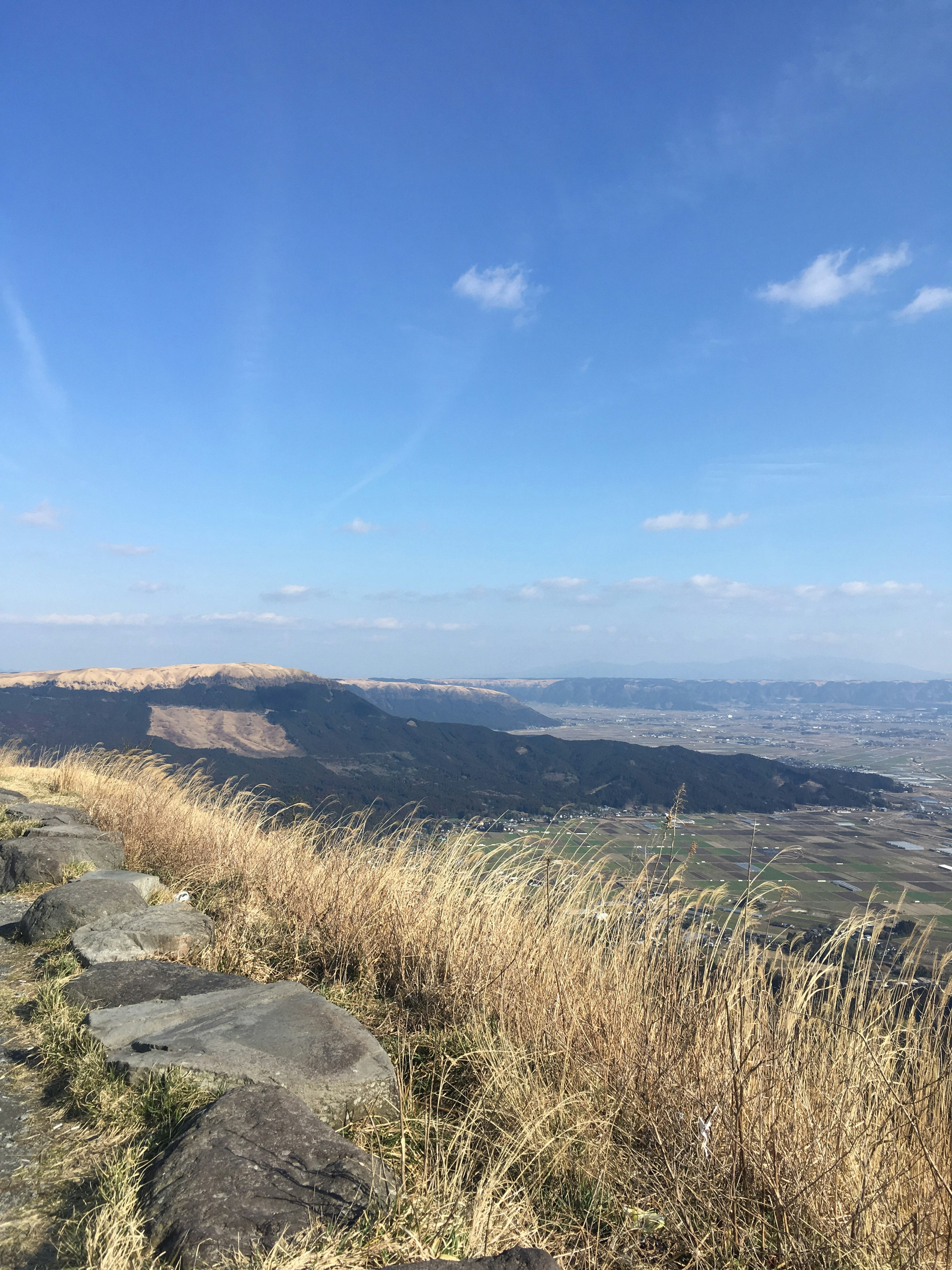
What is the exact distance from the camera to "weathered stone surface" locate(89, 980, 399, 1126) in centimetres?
272

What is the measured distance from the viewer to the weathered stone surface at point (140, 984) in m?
3.51

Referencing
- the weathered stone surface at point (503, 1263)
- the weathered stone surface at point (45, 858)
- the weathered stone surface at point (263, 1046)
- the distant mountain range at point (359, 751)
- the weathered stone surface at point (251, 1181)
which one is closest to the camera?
the weathered stone surface at point (503, 1263)

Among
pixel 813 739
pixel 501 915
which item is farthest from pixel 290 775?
pixel 813 739

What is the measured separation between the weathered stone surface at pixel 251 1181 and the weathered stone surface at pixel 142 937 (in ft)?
7.03

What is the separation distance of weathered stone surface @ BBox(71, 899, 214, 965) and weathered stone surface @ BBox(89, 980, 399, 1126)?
35.7 inches

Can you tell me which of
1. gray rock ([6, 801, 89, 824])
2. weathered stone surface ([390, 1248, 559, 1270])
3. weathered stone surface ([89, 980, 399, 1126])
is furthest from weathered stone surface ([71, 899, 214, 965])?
gray rock ([6, 801, 89, 824])

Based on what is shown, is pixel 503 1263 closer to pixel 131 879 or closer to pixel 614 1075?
pixel 614 1075

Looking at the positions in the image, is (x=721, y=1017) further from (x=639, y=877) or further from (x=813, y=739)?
(x=813, y=739)

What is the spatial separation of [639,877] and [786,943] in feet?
3.41

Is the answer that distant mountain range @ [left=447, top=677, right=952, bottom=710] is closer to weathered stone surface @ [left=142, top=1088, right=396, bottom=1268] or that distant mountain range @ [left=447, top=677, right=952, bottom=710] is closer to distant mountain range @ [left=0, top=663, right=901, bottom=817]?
distant mountain range @ [left=0, top=663, right=901, bottom=817]

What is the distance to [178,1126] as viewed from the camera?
2.47 meters

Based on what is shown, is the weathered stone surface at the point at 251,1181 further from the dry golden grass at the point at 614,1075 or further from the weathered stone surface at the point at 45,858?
the weathered stone surface at the point at 45,858

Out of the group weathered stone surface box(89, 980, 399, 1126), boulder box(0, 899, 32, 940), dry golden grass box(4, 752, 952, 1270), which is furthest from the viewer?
boulder box(0, 899, 32, 940)

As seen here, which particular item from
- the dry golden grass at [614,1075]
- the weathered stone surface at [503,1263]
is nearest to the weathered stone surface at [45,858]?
the dry golden grass at [614,1075]
